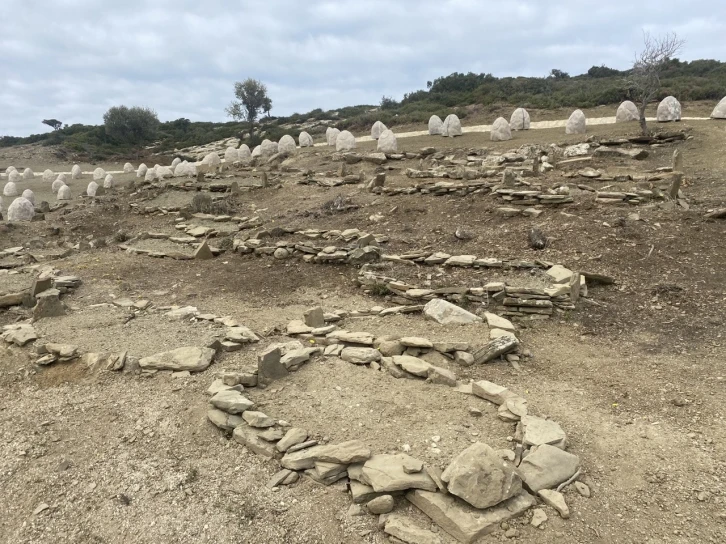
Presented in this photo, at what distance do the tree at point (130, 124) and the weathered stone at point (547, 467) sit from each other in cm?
5318

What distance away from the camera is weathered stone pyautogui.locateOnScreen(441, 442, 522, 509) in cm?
323

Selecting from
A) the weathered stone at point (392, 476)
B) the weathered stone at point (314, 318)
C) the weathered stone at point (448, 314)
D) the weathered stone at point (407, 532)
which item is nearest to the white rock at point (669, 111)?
the weathered stone at point (448, 314)

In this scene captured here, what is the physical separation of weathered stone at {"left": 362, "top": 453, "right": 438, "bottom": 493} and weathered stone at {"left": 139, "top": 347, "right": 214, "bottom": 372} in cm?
256

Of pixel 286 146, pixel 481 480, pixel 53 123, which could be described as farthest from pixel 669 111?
pixel 53 123

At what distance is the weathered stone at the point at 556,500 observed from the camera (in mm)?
3238

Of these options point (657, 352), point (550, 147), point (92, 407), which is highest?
point (550, 147)

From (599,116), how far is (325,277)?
22.3 meters

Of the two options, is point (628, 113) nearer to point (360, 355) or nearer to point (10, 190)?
point (360, 355)

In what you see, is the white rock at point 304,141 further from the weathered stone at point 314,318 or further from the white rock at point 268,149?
the weathered stone at point 314,318

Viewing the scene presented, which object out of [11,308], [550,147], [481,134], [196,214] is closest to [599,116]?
[481,134]

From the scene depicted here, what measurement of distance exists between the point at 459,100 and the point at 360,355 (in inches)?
1518

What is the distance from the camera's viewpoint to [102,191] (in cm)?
2362

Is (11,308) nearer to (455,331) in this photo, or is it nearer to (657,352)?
(455,331)

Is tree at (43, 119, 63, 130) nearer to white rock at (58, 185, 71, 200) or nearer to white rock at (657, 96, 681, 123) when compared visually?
white rock at (58, 185, 71, 200)
